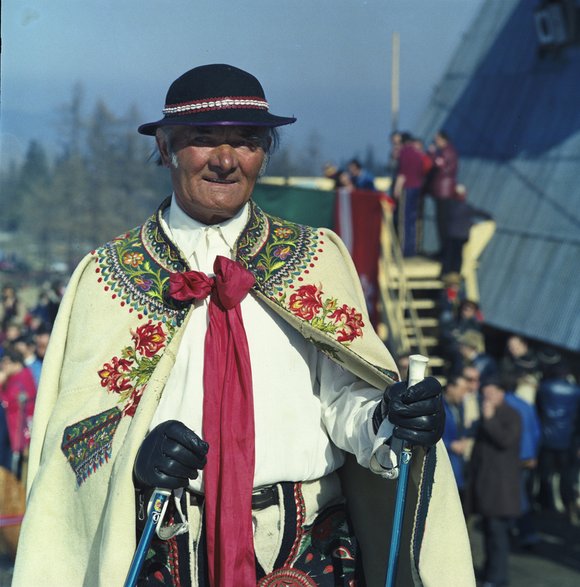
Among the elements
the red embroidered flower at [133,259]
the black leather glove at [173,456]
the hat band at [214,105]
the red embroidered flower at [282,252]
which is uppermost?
the hat band at [214,105]

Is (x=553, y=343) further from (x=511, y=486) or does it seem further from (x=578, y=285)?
(x=511, y=486)

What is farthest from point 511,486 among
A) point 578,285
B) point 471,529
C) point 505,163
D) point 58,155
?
point 505,163

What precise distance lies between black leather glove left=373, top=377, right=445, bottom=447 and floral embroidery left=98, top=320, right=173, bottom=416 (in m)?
0.72

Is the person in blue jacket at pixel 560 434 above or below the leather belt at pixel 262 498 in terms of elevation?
below

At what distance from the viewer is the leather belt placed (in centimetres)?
344

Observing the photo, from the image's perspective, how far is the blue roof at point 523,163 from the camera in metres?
14.1

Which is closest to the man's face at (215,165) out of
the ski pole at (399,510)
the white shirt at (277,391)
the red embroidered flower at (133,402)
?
the white shirt at (277,391)

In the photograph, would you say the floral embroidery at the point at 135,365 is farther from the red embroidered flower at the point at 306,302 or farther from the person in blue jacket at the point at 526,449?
the person in blue jacket at the point at 526,449

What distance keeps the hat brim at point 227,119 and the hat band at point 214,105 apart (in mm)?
14

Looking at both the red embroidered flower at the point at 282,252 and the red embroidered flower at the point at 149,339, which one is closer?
the red embroidered flower at the point at 149,339

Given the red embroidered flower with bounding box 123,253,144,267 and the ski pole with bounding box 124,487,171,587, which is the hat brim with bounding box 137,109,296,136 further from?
the ski pole with bounding box 124,487,171,587

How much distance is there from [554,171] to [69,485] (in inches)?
484

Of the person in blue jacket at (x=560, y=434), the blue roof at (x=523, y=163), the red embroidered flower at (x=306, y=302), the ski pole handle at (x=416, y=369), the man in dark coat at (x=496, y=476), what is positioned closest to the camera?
the ski pole handle at (x=416, y=369)

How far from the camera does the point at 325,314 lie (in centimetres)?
352
